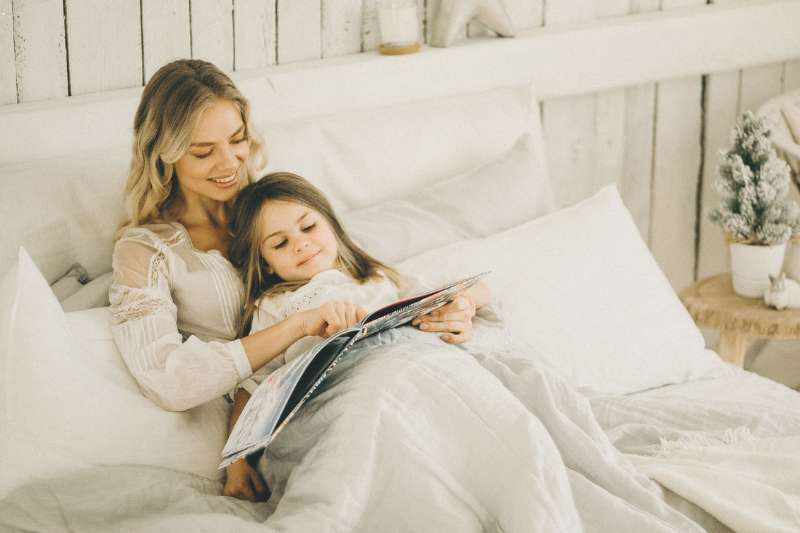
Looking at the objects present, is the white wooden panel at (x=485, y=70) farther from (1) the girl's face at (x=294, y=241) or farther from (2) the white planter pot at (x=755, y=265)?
(2) the white planter pot at (x=755, y=265)

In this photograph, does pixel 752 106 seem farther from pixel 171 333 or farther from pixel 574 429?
pixel 171 333

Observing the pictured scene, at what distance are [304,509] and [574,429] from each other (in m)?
0.38

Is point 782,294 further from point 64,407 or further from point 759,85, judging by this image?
point 64,407

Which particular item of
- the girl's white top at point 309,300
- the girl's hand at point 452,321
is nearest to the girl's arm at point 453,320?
the girl's hand at point 452,321

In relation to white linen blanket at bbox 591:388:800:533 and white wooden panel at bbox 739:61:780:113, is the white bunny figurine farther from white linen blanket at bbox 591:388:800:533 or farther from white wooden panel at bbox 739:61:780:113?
white wooden panel at bbox 739:61:780:113

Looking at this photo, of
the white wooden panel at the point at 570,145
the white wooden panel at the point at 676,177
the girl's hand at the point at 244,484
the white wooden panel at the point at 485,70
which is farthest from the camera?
the white wooden panel at the point at 676,177

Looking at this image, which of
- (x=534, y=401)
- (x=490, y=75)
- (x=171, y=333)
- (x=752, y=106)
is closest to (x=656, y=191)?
(x=752, y=106)

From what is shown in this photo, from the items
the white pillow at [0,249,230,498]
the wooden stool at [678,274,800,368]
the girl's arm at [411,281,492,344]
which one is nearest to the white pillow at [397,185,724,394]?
the girl's arm at [411,281,492,344]

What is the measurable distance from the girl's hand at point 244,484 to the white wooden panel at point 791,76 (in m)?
1.99

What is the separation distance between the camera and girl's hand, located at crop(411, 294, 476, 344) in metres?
1.23

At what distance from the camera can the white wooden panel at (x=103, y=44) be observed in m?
1.48

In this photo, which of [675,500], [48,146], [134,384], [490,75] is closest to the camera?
[675,500]

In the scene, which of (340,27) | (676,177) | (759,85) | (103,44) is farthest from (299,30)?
(759,85)

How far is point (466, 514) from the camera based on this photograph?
925 mm
